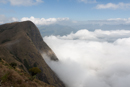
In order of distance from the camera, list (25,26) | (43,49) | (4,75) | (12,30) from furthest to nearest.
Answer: (43,49)
(25,26)
(12,30)
(4,75)

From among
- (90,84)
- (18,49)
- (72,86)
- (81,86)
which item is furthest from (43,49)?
(90,84)

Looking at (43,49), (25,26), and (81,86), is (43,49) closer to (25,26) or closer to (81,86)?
(25,26)

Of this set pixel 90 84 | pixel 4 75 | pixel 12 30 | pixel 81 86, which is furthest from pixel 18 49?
pixel 90 84

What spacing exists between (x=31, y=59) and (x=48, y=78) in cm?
3400

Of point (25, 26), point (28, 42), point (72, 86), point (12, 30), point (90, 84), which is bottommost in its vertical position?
point (72, 86)

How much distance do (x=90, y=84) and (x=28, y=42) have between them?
16582 centimetres

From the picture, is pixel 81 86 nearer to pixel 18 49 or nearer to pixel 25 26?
pixel 18 49

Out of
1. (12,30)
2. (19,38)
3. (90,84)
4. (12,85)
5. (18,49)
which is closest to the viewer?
(12,85)

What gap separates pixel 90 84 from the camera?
7446 inches

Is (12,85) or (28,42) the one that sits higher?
(28,42)

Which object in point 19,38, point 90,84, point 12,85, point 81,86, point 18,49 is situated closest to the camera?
point 12,85

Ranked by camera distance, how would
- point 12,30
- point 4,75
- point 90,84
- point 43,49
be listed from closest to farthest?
point 4,75 → point 12,30 → point 43,49 → point 90,84

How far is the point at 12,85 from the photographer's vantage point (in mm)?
20250

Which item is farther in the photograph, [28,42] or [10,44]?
[28,42]
